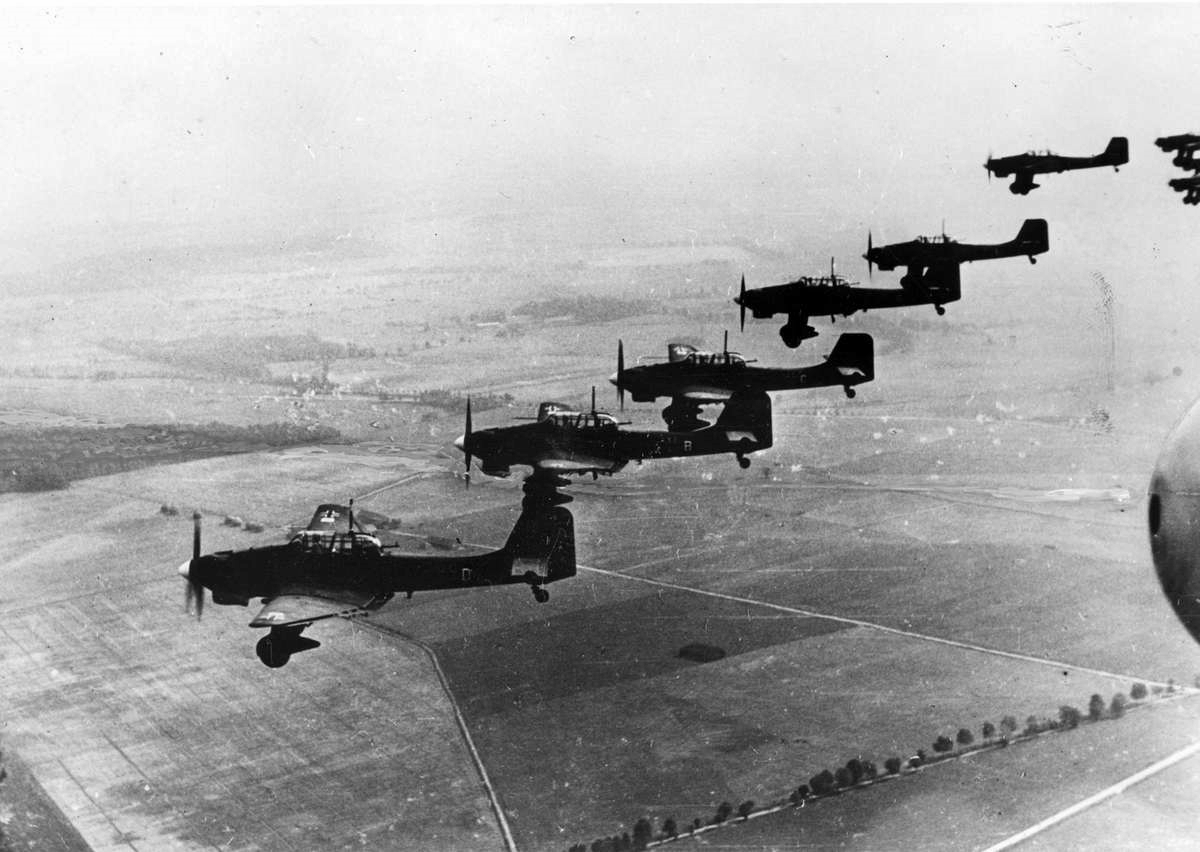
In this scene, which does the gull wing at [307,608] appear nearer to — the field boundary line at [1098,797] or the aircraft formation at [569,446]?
the aircraft formation at [569,446]

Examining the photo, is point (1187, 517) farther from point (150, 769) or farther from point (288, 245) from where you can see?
point (288, 245)

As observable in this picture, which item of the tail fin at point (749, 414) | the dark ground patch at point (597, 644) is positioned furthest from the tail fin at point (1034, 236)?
the dark ground patch at point (597, 644)

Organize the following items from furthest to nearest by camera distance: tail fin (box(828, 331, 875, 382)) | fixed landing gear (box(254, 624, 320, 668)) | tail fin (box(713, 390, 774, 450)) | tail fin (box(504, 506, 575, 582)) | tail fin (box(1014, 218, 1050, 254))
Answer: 1. tail fin (box(713, 390, 774, 450))
2. tail fin (box(828, 331, 875, 382))
3. tail fin (box(504, 506, 575, 582))
4. fixed landing gear (box(254, 624, 320, 668))
5. tail fin (box(1014, 218, 1050, 254))

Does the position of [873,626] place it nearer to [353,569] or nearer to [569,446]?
[569,446]

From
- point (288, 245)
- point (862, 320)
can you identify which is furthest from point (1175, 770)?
point (288, 245)

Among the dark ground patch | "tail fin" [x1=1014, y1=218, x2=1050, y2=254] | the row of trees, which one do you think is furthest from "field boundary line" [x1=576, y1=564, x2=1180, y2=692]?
"tail fin" [x1=1014, y1=218, x2=1050, y2=254]

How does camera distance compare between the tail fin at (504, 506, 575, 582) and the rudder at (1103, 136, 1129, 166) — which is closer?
the rudder at (1103, 136, 1129, 166)

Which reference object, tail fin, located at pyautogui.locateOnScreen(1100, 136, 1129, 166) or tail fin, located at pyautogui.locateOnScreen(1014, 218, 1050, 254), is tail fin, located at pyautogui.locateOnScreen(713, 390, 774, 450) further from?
tail fin, located at pyautogui.locateOnScreen(1100, 136, 1129, 166)
